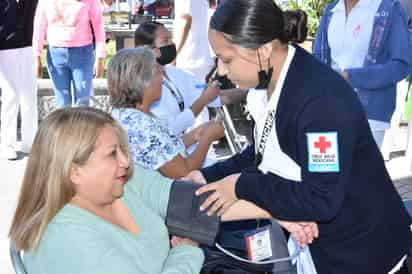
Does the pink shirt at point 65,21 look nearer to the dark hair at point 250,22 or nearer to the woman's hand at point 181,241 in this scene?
the woman's hand at point 181,241

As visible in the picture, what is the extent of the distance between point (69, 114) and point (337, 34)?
220 centimetres

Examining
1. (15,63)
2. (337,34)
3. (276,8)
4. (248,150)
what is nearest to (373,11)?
(337,34)

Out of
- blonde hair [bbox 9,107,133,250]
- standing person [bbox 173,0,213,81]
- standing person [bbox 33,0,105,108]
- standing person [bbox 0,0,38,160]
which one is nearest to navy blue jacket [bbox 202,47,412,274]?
blonde hair [bbox 9,107,133,250]

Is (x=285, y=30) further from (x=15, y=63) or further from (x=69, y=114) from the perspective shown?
(x=15, y=63)

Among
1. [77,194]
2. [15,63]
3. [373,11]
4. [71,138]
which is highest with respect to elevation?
[373,11]

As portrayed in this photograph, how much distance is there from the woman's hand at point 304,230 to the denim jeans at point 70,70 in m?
4.61

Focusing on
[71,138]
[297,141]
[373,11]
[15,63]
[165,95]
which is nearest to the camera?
[297,141]

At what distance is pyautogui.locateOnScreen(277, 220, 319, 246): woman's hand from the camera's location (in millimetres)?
1953

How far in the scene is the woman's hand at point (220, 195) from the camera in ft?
6.50

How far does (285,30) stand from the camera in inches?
78.8

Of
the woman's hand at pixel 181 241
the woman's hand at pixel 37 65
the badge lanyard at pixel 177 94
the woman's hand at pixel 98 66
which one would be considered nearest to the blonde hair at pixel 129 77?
the badge lanyard at pixel 177 94

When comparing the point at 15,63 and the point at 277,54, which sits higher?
the point at 277,54

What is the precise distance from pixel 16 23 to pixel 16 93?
0.67 m

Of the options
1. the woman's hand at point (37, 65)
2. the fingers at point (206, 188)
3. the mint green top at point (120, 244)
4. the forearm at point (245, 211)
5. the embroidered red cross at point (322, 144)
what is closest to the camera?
the embroidered red cross at point (322, 144)
